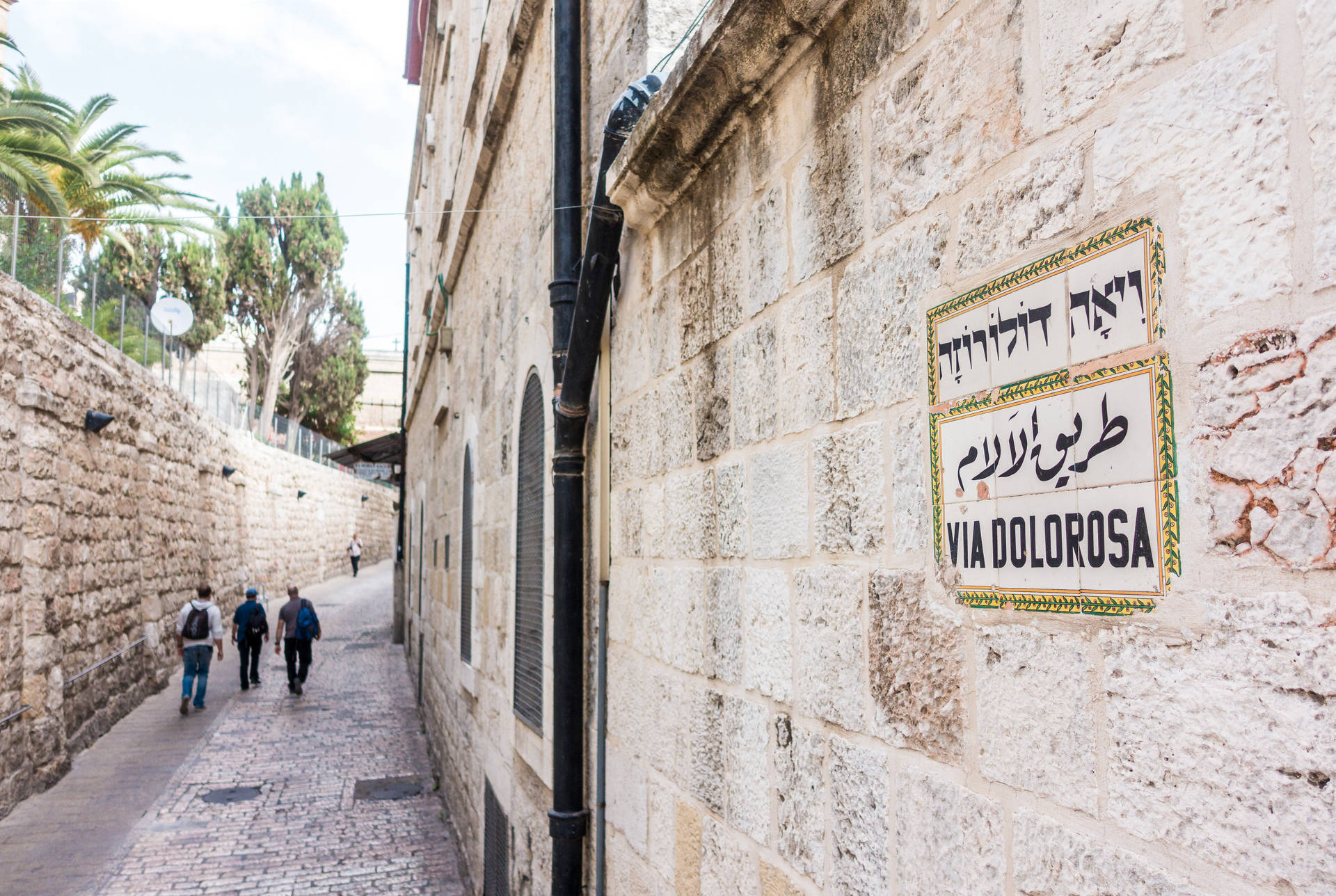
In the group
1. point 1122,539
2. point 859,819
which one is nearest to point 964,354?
point 1122,539

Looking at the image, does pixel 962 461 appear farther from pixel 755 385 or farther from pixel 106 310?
pixel 106 310

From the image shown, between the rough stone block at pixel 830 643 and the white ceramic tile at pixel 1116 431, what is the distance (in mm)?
595

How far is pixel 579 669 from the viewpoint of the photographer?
11.3 ft

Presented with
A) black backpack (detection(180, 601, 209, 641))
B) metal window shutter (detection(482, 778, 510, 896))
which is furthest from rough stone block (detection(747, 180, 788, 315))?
black backpack (detection(180, 601, 209, 641))

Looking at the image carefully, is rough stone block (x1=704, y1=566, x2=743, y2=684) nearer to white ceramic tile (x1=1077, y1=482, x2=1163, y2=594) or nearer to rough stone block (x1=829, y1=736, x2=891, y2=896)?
rough stone block (x1=829, y1=736, x2=891, y2=896)

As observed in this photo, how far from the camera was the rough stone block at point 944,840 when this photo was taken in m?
1.32

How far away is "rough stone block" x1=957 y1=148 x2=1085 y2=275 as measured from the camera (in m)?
1.23

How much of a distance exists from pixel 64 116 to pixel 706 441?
1669 centimetres

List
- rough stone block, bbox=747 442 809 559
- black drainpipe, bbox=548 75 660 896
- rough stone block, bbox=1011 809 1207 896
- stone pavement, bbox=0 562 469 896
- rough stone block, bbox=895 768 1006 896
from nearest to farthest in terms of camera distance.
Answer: rough stone block, bbox=1011 809 1207 896 → rough stone block, bbox=895 768 1006 896 → rough stone block, bbox=747 442 809 559 → black drainpipe, bbox=548 75 660 896 → stone pavement, bbox=0 562 469 896

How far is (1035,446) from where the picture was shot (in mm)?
1255

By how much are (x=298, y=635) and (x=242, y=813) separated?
5.04m

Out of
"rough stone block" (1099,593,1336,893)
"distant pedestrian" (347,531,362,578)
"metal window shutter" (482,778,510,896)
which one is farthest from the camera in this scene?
"distant pedestrian" (347,531,362,578)

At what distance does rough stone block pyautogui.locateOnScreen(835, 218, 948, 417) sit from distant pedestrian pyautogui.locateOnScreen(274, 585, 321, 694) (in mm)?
12056

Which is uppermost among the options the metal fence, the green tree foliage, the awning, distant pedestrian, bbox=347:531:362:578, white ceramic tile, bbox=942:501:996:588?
the green tree foliage
